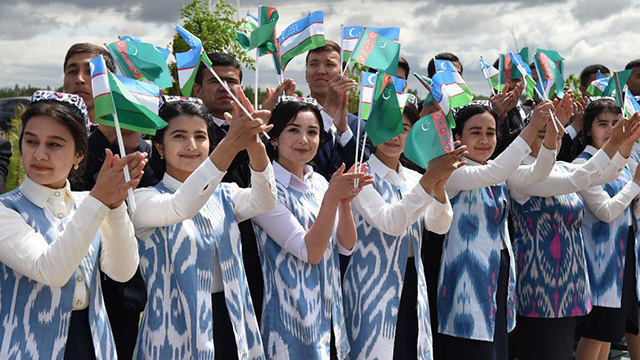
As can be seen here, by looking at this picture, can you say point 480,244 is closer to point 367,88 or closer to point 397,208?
point 397,208

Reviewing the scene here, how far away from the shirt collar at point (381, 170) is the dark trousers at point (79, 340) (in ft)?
5.42

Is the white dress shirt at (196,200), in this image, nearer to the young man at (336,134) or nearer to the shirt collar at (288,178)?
the shirt collar at (288,178)

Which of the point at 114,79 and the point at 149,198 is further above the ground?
the point at 114,79

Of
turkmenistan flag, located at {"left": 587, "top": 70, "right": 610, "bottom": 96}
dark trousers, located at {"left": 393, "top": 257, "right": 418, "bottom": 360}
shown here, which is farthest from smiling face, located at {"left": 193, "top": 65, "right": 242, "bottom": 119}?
turkmenistan flag, located at {"left": 587, "top": 70, "right": 610, "bottom": 96}

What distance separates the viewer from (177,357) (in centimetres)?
285

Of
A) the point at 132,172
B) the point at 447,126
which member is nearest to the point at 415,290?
the point at 447,126

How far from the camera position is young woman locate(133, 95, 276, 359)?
8.87ft

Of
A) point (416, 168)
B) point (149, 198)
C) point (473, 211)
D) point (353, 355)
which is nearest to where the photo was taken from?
point (149, 198)

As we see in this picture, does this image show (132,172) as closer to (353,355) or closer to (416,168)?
(353,355)

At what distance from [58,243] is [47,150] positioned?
1.22ft

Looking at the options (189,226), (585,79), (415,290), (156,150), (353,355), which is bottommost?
(353,355)

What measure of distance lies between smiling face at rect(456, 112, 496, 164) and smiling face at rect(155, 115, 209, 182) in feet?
5.26

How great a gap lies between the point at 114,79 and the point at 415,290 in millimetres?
1912

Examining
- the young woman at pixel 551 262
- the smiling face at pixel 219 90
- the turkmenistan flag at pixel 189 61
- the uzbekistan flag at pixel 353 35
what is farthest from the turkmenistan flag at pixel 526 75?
the turkmenistan flag at pixel 189 61
